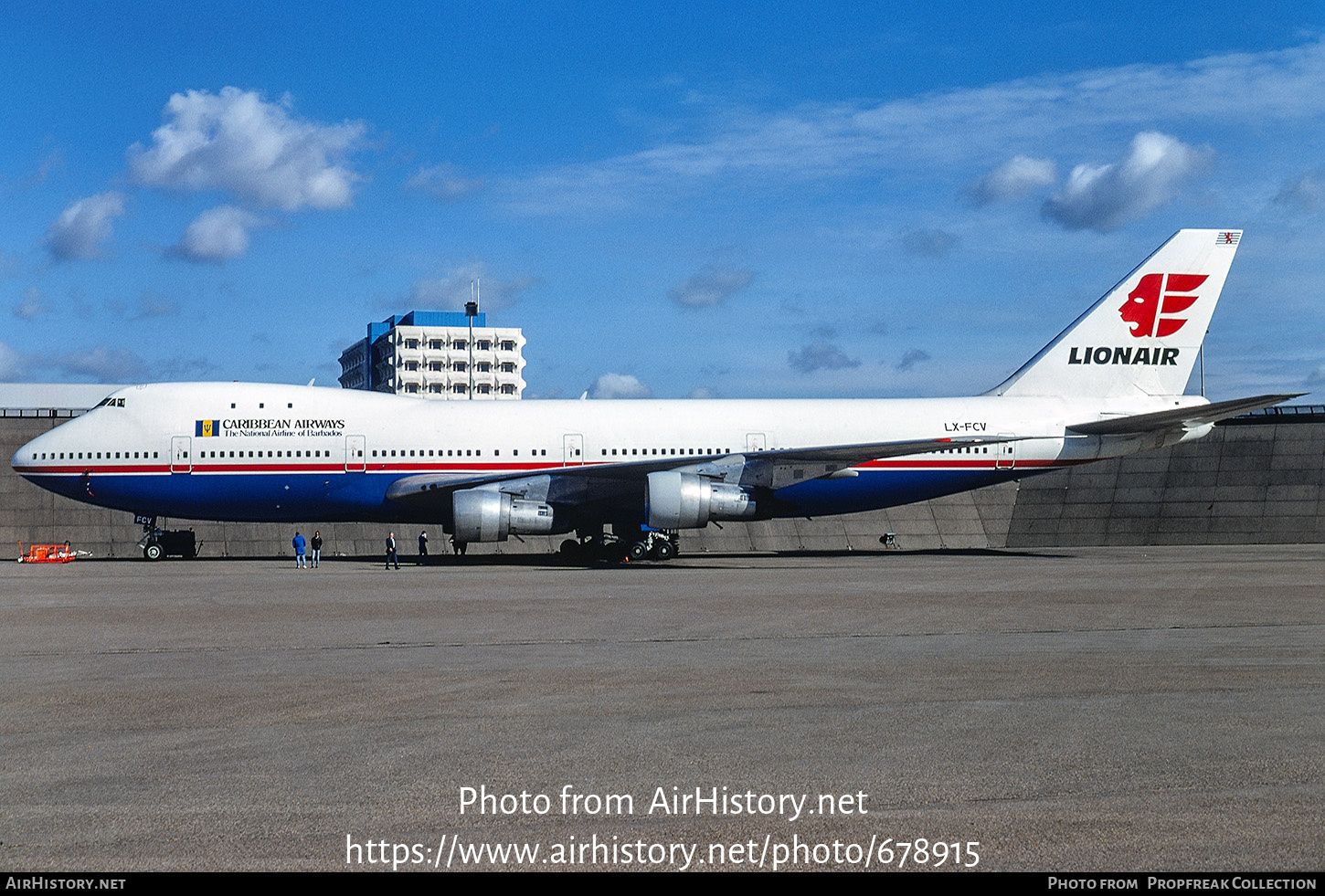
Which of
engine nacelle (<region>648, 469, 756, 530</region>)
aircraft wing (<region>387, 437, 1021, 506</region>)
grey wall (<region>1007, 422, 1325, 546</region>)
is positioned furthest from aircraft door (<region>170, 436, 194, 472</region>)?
grey wall (<region>1007, 422, 1325, 546</region>)

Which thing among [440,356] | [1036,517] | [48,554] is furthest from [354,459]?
[440,356]

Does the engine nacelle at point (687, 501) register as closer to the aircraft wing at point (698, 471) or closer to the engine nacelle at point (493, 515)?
the aircraft wing at point (698, 471)

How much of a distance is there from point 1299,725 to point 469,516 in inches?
899

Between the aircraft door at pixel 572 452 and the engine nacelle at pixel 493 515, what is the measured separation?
2801 millimetres

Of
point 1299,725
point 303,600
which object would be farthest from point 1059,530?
point 1299,725

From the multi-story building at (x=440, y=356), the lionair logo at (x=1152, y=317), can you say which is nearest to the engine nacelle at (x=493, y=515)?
the lionair logo at (x=1152, y=317)

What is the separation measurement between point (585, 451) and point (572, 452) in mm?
358

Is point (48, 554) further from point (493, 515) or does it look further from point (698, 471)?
point (698, 471)

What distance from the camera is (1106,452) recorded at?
1340 inches

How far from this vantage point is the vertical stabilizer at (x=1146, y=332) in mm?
34469

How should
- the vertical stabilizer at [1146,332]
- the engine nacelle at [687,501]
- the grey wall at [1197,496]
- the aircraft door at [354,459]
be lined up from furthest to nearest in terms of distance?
1. the grey wall at [1197,496]
2. the vertical stabilizer at [1146,332]
3. the aircraft door at [354,459]
4. the engine nacelle at [687,501]

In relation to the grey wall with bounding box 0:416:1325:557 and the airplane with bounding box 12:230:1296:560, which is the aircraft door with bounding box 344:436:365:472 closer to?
the airplane with bounding box 12:230:1296:560

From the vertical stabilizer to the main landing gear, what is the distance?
12.0 metres

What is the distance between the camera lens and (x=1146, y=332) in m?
34.8
